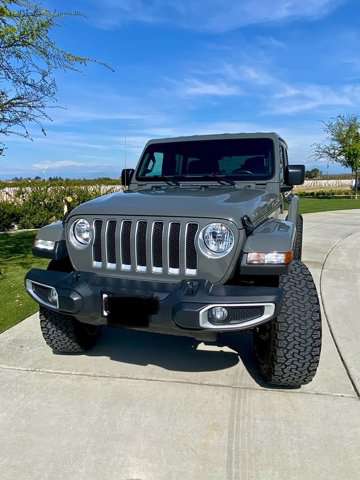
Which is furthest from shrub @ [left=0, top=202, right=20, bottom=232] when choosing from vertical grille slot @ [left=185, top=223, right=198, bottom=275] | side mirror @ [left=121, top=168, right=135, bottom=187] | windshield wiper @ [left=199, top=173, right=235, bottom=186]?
vertical grille slot @ [left=185, top=223, right=198, bottom=275]

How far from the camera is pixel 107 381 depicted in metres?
2.99

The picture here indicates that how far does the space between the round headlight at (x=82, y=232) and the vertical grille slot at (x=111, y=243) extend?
16 centimetres

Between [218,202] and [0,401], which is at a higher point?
[218,202]

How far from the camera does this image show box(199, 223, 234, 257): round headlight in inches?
99.3

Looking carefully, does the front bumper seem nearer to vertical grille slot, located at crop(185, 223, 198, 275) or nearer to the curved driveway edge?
vertical grille slot, located at crop(185, 223, 198, 275)

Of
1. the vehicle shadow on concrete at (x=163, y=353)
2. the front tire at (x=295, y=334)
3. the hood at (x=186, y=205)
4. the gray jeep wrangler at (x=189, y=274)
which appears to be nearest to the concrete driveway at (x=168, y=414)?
the vehicle shadow on concrete at (x=163, y=353)

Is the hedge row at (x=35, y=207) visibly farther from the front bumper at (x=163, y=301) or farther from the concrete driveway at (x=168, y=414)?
the front bumper at (x=163, y=301)

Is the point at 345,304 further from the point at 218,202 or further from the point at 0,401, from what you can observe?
the point at 0,401

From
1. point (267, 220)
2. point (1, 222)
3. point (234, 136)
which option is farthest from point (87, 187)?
point (267, 220)

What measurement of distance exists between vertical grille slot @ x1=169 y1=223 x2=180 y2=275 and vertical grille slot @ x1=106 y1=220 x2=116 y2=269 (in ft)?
1.34

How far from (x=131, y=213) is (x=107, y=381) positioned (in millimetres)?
1242

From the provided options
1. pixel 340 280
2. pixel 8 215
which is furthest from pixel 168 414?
pixel 8 215

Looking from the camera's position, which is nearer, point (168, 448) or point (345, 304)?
point (168, 448)

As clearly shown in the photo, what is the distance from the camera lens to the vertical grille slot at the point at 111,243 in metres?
2.76
